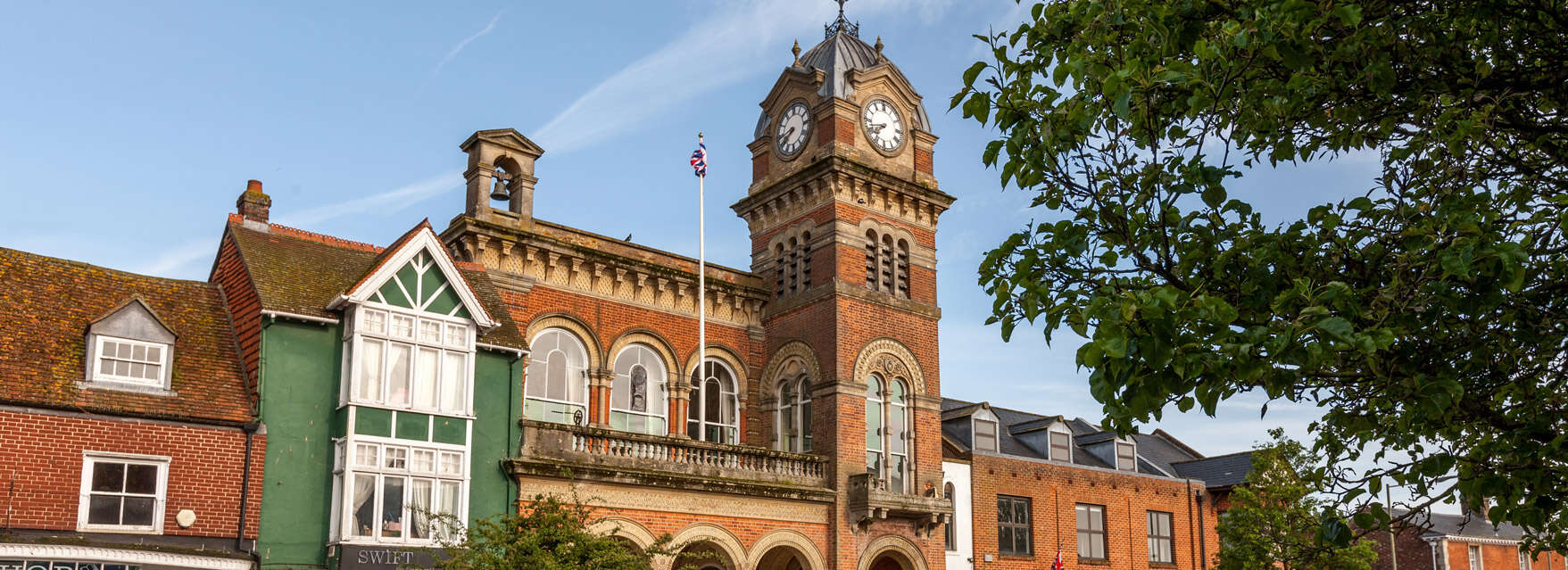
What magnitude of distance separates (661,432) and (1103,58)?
20.3 metres

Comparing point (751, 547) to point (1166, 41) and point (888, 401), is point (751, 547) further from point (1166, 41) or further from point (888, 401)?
point (1166, 41)

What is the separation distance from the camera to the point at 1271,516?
34.0 metres

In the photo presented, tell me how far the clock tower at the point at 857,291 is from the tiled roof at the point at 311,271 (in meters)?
7.17

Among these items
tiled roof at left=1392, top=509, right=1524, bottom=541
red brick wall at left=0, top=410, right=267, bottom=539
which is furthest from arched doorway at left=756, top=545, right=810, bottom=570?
tiled roof at left=1392, top=509, right=1524, bottom=541

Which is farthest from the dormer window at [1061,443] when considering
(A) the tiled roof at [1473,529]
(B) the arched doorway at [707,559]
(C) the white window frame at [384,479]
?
(A) the tiled roof at [1473,529]

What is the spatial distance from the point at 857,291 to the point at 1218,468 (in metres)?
19.9

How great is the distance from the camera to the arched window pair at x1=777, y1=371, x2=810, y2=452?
29.6 m

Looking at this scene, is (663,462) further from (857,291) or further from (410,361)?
(857,291)

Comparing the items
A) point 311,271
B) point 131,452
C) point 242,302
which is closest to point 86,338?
point 131,452

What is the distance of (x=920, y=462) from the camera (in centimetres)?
3006

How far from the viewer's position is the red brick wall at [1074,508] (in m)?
34.7

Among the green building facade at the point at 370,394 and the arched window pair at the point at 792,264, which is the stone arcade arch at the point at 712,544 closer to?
the green building facade at the point at 370,394

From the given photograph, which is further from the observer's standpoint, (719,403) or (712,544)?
(719,403)

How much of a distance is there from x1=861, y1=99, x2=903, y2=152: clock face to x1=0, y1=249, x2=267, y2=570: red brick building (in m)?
15.0
